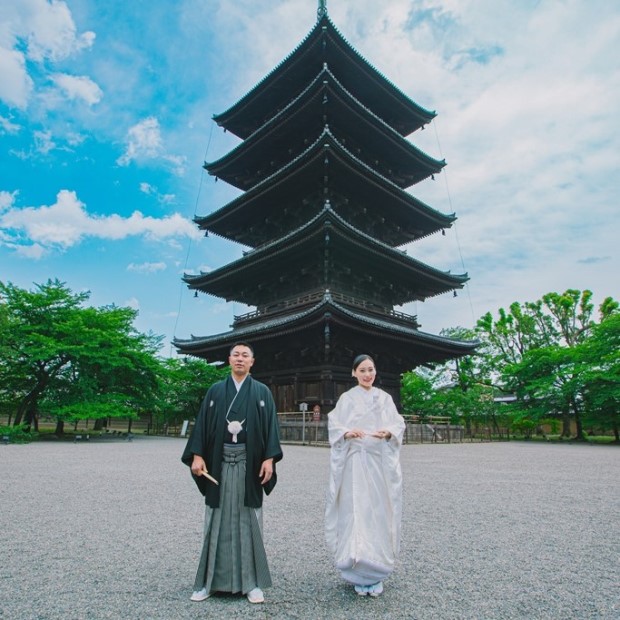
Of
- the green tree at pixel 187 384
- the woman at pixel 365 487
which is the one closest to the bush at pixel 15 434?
the green tree at pixel 187 384

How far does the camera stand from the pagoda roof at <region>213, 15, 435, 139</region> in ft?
60.6

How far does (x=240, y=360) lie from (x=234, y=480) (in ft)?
2.66

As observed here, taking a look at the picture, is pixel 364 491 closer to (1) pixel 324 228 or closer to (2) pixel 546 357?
(1) pixel 324 228

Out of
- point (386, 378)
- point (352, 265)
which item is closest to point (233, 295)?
point (352, 265)

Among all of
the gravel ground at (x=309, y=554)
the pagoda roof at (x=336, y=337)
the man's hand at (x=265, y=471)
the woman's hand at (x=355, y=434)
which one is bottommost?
the gravel ground at (x=309, y=554)

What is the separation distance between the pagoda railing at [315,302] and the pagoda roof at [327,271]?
48 cm

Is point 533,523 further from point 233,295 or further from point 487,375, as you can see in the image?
point 487,375

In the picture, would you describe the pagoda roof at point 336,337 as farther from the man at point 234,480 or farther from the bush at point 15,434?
the man at point 234,480

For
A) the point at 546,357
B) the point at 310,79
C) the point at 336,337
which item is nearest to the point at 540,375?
the point at 546,357

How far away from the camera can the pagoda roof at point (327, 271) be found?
16336 millimetres

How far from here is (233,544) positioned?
2820 mm

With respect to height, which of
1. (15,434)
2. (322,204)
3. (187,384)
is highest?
(322,204)

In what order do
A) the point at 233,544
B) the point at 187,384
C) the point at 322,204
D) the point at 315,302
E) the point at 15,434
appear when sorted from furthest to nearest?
the point at 187,384
the point at 322,204
the point at 315,302
the point at 15,434
the point at 233,544

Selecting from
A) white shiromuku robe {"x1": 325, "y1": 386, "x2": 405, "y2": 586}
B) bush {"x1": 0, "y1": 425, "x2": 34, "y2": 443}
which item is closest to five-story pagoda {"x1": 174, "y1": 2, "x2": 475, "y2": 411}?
bush {"x1": 0, "y1": 425, "x2": 34, "y2": 443}
